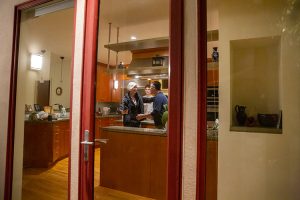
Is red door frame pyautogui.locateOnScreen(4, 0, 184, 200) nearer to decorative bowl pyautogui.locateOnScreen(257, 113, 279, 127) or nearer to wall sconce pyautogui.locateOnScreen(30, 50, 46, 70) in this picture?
wall sconce pyautogui.locateOnScreen(30, 50, 46, 70)

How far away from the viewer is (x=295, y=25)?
1.49 metres

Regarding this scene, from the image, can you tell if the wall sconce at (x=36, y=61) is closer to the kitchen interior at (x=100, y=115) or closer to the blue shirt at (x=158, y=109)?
A: the kitchen interior at (x=100, y=115)

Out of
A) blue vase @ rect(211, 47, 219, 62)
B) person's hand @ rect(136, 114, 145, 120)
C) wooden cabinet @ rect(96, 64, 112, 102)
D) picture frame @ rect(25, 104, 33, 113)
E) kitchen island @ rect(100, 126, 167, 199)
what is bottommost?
kitchen island @ rect(100, 126, 167, 199)

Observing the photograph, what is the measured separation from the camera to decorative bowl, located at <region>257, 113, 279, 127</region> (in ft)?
5.33

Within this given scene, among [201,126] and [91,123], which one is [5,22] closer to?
[91,123]

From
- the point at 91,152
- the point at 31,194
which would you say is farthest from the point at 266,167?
the point at 31,194

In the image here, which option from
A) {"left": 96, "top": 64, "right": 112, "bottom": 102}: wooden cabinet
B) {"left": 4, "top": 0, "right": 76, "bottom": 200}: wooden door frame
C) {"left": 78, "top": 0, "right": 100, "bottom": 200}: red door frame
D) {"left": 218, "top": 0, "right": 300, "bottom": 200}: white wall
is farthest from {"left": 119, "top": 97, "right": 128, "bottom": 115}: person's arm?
{"left": 4, "top": 0, "right": 76, "bottom": 200}: wooden door frame

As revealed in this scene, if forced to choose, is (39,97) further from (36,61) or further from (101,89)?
(101,89)

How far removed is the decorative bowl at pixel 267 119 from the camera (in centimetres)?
163

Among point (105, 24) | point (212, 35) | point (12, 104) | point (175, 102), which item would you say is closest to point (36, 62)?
point (12, 104)

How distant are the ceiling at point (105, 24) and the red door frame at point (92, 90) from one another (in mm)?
97

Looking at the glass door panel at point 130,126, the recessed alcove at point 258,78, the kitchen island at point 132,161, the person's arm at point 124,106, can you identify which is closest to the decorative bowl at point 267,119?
the recessed alcove at point 258,78

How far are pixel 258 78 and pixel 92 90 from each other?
49.5 inches

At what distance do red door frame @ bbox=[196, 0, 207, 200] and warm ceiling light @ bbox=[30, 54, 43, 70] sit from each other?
1740 mm
